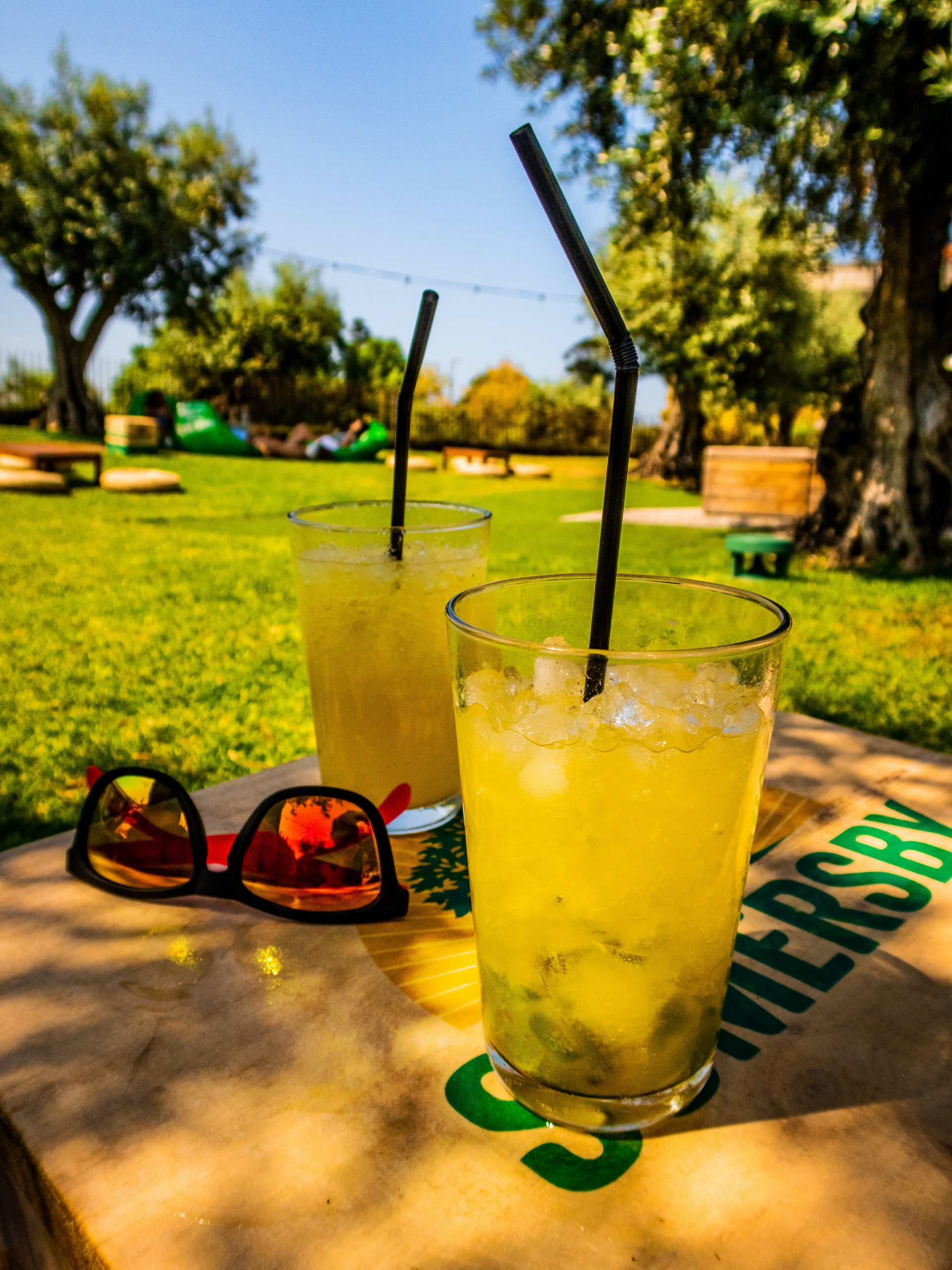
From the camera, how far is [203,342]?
26.4m

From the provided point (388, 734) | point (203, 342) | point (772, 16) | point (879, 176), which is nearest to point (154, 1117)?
point (388, 734)

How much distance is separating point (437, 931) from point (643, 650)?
1.81ft

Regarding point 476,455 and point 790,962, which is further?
point 476,455

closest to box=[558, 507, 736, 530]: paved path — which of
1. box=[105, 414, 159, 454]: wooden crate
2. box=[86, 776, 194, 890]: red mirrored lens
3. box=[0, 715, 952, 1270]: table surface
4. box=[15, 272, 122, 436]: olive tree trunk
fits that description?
box=[105, 414, 159, 454]: wooden crate

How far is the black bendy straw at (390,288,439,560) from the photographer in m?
1.28

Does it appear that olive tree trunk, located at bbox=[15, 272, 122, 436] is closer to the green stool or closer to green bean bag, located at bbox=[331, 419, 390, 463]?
green bean bag, located at bbox=[331, 419, 390, 463]

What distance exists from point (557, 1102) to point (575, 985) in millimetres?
129

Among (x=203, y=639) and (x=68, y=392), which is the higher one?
(x=68, y=392)

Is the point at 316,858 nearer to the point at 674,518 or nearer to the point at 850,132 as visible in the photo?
the point at 850,132

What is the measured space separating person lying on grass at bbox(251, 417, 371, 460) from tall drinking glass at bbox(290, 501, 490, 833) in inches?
742

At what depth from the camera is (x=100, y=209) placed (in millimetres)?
19219

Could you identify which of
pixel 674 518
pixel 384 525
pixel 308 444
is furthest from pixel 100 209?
pixel 384 525

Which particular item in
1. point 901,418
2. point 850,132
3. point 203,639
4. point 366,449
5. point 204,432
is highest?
point 850,132

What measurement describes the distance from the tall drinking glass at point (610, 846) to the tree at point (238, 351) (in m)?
26.5
